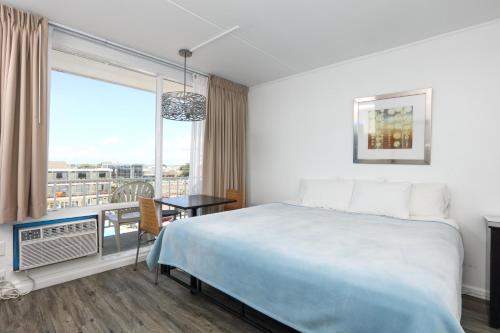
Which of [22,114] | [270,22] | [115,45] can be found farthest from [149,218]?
[270,22]

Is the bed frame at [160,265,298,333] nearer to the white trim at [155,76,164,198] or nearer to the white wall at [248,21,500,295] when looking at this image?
the white trim at [155,76,164,198]

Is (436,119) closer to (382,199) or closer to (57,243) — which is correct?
(382,199)

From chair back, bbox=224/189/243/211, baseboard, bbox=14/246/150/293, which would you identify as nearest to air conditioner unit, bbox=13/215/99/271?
baseboard, bbox=14/246/150/293

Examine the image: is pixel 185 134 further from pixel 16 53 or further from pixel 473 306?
pixel 473 306

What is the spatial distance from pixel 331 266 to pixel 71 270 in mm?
2716

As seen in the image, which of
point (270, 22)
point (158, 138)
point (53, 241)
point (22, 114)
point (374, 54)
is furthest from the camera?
point (158, 138)

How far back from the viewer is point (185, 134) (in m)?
3.86

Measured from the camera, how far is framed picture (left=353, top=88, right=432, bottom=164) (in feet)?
8.98

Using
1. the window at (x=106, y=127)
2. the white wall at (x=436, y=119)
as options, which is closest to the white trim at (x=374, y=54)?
the white wall at (x=436, y=119)

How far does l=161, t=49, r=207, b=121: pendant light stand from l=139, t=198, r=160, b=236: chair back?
0.95 m

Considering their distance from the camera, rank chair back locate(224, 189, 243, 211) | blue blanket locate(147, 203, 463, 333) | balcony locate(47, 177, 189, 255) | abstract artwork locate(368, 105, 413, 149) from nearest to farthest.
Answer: blue blanket locate(147, 203, 463, 333)
abstract artwork locate(368, 105, 413, 149)
balcony locate(47, 177, 189, 255)
chair back locate(224, 189, 243, 211)

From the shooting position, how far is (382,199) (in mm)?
2676

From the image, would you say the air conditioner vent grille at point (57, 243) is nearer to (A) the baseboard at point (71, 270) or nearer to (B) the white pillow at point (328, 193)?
(A) the baseboard at point (71, 270)

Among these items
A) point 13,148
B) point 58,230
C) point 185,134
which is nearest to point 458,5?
point 185,134
